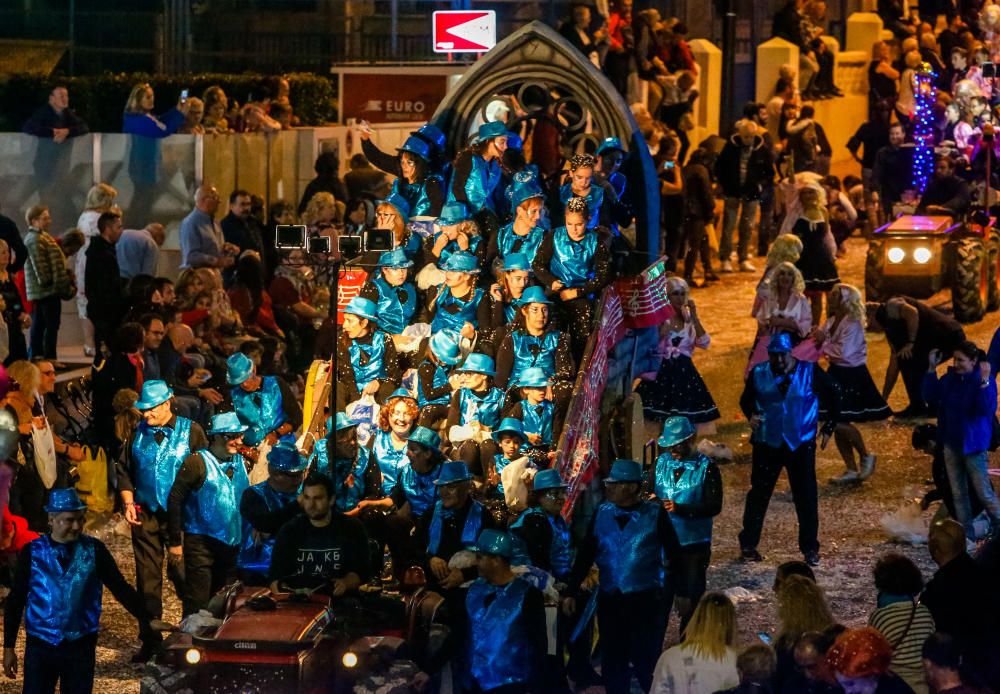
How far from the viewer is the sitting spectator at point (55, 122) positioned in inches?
800

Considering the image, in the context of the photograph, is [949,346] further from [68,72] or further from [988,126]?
[68,72]

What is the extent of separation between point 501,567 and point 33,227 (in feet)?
27.7

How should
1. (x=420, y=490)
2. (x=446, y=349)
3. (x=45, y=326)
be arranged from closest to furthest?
(x=420, y=490) → (x=446, y=349) → (x=45, y=326)

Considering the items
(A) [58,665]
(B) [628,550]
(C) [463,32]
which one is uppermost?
(C) [463,32]

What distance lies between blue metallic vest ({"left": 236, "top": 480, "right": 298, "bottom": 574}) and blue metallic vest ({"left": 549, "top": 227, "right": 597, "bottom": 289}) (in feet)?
11.0

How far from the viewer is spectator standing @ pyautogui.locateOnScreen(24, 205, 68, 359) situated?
18.2m

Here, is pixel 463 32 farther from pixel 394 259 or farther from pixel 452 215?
pixel 394 259

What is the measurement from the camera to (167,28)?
91.7 feet

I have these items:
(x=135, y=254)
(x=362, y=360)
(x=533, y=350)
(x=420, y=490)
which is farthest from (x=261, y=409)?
(x=135, y=254)

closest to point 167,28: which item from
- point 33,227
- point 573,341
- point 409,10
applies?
point 409,10

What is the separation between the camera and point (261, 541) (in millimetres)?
12500

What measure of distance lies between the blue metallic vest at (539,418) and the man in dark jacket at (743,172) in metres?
11.4

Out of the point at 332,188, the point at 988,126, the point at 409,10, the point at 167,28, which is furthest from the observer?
the point at 409,10

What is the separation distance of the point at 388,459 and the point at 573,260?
2477 millimetres
